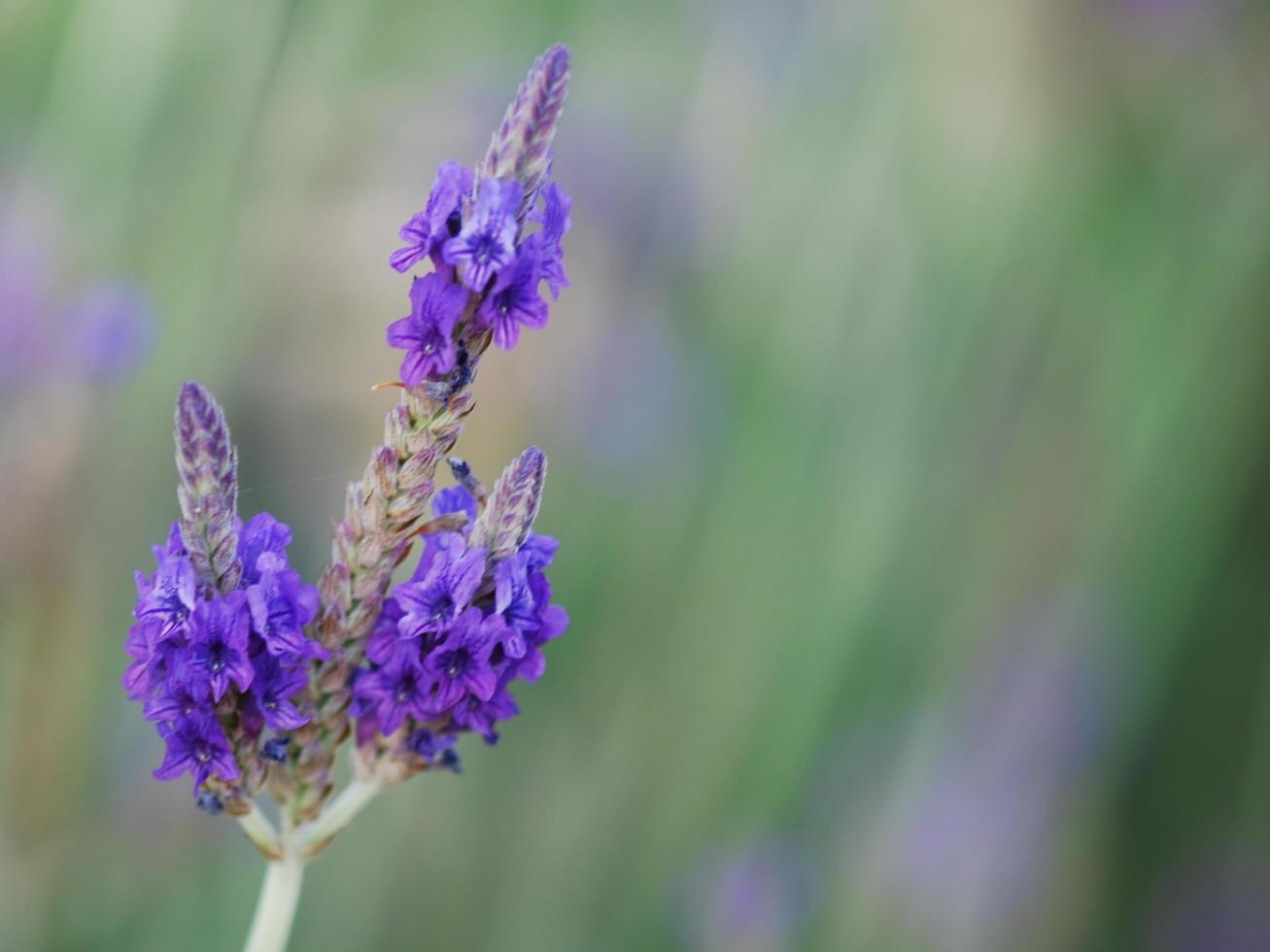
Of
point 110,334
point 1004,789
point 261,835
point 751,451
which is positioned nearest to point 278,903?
point 261,835

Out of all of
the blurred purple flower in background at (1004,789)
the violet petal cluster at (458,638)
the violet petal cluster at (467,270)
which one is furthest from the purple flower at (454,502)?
the blurred purple flower in background at (1004,789)

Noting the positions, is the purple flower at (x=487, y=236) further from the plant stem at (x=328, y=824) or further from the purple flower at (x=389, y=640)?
the plant stem at (x=328, y=824)

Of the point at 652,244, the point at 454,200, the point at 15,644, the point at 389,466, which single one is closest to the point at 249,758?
the point at 389,466

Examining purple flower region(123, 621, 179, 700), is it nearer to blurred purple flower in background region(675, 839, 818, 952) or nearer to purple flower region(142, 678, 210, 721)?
purple flower region(142, 678, 210, 721)

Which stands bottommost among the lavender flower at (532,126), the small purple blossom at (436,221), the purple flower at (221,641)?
the purple flower at (221,641)

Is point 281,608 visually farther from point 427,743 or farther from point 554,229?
point 554,229

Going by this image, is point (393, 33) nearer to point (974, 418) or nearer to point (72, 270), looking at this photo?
point (72, 270)
